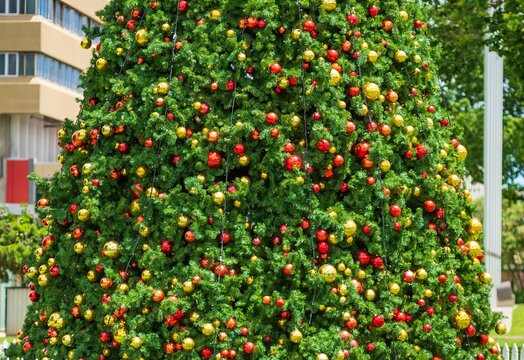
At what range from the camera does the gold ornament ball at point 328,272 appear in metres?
4.48

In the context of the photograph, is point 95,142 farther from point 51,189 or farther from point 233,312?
point 233,312

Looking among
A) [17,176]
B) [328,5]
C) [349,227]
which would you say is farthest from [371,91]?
[17,176]

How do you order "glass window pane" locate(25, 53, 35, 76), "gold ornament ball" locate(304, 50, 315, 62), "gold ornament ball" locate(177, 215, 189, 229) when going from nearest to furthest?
1. "gold ornament ball" locate(177, 215, 189, 229)
2. "gold ornament ball" locate(304, 50, 315, 62)
3. "glass window pane" locate(25, 53, 35, 76)

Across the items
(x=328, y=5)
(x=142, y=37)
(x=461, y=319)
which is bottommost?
(x=461, y=319)

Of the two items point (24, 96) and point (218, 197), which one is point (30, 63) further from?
point (218, 197)

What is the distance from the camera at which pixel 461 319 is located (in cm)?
478

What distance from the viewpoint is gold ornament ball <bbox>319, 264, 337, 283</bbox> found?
177 inches

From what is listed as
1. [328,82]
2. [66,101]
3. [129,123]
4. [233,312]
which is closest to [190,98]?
[129,123]

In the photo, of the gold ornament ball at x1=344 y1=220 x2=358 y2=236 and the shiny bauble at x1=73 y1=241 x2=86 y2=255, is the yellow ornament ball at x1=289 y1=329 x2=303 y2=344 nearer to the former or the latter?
the gold ornament ball at x1=344 y1=220 x2=358 y2=236

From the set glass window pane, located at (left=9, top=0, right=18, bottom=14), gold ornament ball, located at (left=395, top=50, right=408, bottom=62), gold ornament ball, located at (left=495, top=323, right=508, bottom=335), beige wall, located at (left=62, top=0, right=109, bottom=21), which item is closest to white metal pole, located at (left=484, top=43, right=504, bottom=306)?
gold ornament ball, located at (left=495, top=323, right=508, bottom=335)

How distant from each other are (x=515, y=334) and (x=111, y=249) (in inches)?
610

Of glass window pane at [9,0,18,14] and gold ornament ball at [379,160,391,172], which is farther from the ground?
glass window pane at [9,0,18,14]

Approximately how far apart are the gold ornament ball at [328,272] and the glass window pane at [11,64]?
36.4 m

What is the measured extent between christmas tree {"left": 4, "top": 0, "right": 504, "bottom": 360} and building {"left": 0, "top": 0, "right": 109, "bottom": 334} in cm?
3363
